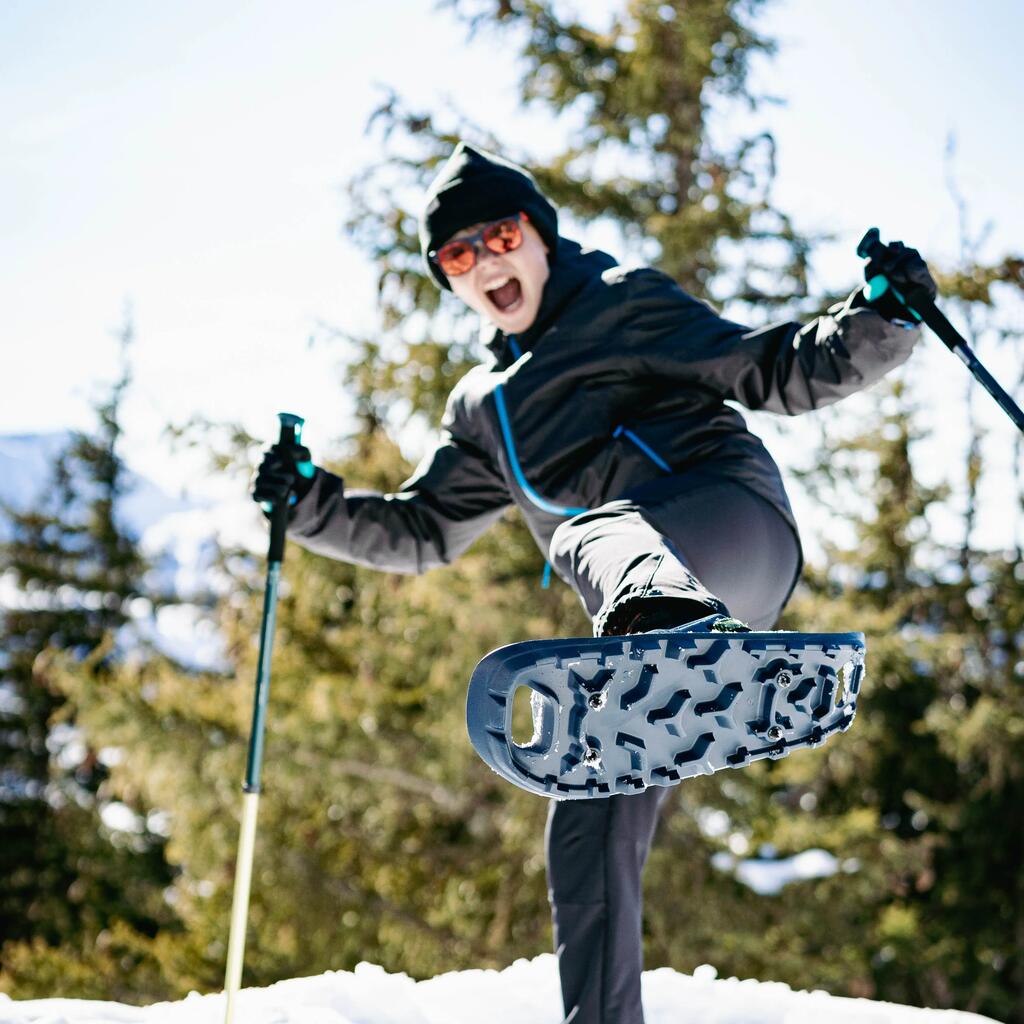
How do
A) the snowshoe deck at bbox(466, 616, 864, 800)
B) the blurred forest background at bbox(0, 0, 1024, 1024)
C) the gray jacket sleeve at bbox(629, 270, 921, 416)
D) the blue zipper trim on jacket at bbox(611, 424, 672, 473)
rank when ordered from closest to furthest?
the snowshoe deck at bbox(466, 616, 864, 800), the gray jacket sleeve at bbox(629, 270, 921, 416), the blue zipper trim on jacket at bbox(611, 424, 672, 473), the blurred forest background at bbox(0, 0, 1024, 1024)

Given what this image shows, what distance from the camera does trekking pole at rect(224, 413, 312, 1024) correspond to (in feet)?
7.47

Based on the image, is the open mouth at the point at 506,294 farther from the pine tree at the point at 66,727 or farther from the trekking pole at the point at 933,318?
the pine tree at the point at 66,727

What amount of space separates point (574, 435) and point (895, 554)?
375 inches

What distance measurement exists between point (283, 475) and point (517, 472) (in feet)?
1.67

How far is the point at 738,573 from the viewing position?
80.0 inches

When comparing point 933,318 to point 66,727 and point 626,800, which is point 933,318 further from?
point 66,727

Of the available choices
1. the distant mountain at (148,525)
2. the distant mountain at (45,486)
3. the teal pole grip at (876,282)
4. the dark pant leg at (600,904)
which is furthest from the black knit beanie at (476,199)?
the distant mountain at (45,486)

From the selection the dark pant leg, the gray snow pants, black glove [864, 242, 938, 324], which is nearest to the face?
the gray snow pants

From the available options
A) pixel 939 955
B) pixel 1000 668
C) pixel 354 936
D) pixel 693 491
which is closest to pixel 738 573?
pixel 693 491

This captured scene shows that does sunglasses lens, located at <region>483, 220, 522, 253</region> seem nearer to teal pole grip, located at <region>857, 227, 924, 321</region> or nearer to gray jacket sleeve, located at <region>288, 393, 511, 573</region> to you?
gray jacket sleeve, located at <region>288, 393, 511, 573</region>

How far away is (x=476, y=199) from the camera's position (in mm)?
2459

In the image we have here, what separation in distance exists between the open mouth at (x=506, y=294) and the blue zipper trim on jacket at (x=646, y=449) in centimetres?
37

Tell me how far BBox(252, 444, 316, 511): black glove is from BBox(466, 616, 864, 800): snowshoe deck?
41.8 inches

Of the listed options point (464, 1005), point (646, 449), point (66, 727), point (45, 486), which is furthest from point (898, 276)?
point (45, 486)
